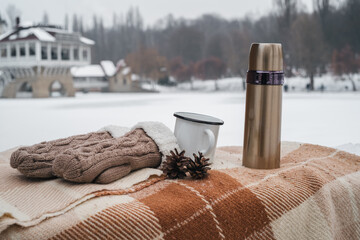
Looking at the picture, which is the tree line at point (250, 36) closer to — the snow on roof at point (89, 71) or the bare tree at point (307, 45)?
the bare tree at point (307, 45)

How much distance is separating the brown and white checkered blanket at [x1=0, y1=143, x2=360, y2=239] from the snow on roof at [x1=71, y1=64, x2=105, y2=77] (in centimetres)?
583

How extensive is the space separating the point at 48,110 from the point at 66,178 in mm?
1642

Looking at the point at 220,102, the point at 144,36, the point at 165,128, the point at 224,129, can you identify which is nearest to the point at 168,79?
the point at 144,36

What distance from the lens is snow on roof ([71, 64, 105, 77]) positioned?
21.3ft

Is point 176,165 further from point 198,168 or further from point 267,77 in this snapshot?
point 267,77

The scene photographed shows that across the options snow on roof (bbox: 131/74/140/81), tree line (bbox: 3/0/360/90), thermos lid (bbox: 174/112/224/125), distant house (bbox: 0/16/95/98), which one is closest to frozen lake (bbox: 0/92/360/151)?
tree line (bbox: 3/0/360/90)

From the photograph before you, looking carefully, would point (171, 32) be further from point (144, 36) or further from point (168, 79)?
point (168, 79)

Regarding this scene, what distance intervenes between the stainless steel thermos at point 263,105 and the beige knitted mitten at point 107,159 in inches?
5.9

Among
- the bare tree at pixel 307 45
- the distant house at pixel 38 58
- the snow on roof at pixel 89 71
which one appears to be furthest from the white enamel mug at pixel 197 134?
the snow on roof at pixel 89 71

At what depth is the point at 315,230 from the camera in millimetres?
489

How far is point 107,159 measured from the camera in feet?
1.53

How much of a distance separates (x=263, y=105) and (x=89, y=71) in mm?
6990

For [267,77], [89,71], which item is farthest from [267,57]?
[89,71]

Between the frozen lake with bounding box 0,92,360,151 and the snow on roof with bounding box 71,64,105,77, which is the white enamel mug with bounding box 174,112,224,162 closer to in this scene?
the frozen lake with bounding box 0,92,360,151
